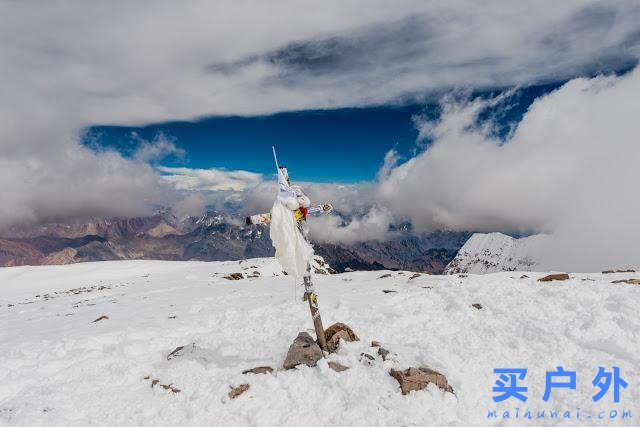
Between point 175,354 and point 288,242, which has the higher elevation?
point 288,242

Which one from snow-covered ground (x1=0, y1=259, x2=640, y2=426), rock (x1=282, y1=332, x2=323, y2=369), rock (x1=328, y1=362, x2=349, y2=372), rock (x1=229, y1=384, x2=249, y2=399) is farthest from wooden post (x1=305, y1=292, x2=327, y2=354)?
rock (x1=229, y1=384, x2=249, y2=399)

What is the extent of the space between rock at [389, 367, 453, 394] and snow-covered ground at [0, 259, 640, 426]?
0.20m

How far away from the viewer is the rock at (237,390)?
10817 millimetres

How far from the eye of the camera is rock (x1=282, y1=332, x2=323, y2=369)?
1202 cm

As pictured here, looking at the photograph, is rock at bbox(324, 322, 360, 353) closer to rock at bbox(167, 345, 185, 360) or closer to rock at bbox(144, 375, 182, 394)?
→ rock at bbox(144, 375, 182, 394)

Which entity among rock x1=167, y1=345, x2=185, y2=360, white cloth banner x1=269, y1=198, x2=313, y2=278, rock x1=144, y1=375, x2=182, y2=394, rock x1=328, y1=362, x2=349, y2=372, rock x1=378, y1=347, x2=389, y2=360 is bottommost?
rock x1=328, y1=362, x2=349, y2=372

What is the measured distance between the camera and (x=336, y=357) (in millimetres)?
12258

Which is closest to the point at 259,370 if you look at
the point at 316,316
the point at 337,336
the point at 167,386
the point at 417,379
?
the point at 316,316

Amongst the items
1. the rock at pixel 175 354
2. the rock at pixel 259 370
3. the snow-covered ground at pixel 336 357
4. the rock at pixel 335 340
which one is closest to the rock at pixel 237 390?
the snow-covered ground at pixel 336 357

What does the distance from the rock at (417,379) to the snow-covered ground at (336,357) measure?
20 cm

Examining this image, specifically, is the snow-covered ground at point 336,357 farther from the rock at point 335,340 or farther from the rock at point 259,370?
the rock at point 335,340

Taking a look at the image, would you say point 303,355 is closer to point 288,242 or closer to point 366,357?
point 366,357

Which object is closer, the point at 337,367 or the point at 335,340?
the point at 337,367

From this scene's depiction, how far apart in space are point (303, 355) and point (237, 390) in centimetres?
225
